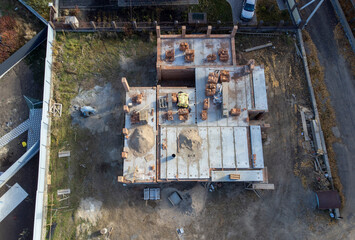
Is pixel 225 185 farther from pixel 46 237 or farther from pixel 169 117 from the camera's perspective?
pixel 46 237

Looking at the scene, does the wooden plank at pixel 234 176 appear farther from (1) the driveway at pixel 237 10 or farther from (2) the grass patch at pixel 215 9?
(2) the grass patch at pixel 215 9

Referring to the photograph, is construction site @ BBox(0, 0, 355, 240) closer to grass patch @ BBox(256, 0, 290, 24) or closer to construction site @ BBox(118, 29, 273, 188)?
construction site @ BBox(118, 29, 273, 188)

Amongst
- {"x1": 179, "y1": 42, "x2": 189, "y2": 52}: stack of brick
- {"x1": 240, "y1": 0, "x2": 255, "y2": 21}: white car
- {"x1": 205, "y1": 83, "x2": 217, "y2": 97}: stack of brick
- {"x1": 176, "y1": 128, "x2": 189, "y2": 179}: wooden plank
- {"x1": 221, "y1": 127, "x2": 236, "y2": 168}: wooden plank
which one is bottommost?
{"x1": 176, "y1": 128, "x2": 189, "y2": 179}: wooden plank

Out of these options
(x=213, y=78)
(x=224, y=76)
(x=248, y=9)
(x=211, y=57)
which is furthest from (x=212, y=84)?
(x=248, y=9)

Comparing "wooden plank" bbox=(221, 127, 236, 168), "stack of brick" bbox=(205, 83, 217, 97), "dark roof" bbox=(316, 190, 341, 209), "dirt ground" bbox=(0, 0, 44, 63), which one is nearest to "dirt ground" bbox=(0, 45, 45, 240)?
"dirt ground" bbox=(0, 0, 44, 63)

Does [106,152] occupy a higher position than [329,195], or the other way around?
[106,152]

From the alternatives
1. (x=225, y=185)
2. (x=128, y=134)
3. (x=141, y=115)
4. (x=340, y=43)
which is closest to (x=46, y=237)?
(x=128, y=134)

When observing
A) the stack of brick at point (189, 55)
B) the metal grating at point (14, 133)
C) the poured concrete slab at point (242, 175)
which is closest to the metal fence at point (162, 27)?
the stack of brick at point (189, 55)
